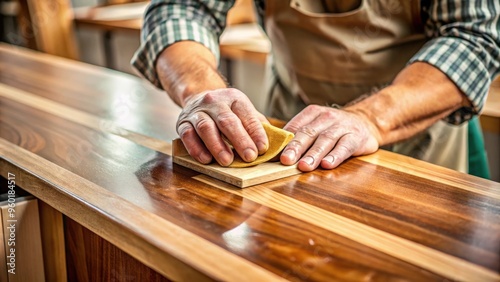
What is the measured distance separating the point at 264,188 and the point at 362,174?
6.9 inches

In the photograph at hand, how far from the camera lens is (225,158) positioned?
98cm

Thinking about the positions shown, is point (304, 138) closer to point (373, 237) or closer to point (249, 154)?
point (249, 154)

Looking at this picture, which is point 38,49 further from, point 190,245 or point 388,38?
point 190,245

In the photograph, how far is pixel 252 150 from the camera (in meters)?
0.98

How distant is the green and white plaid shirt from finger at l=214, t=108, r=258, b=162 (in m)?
0.44

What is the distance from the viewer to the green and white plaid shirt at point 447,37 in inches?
49.0

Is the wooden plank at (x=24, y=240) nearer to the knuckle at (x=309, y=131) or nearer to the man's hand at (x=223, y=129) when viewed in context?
the man's hand at (x=223, y=129)

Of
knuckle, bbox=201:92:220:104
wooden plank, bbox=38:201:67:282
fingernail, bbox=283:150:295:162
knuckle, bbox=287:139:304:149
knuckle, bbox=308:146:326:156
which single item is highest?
knuckle, bbox=201:92:220:104

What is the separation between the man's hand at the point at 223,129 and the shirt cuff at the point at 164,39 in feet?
1.21

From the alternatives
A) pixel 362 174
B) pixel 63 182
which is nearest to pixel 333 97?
pixel 362 174

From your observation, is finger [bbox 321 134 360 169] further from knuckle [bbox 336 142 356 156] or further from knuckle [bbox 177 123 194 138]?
knuckle [bbox 177 123 194 138]

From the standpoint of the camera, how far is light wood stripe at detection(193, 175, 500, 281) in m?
0.68

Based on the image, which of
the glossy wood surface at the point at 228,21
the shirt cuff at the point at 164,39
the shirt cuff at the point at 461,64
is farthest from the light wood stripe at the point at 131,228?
the glossy wood surface at the point at 228,21

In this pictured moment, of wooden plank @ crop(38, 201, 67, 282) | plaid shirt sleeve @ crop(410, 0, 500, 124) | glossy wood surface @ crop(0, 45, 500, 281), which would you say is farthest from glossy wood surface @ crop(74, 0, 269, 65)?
wooden plank @ crop(38, 201, 67, 282)
